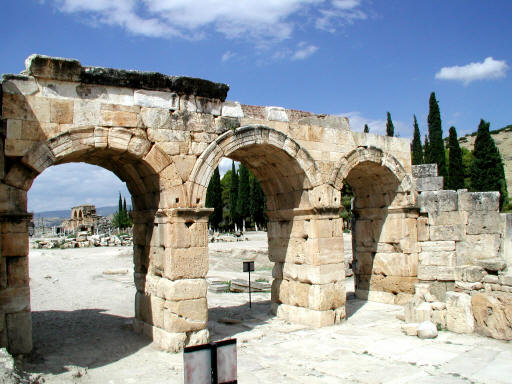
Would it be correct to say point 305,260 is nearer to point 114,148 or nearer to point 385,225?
point 385,225

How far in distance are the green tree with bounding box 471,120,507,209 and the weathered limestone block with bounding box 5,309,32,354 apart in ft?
92.8

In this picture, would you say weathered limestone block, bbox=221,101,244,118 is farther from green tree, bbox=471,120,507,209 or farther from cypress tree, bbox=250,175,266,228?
cypress tree, bbox=250,175,266,228

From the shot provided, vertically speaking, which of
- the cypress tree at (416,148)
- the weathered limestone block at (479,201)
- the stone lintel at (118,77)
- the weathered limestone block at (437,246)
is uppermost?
the cypress tree at (416,148)

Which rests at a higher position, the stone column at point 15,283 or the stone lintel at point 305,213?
the stone lintel at point 305,213

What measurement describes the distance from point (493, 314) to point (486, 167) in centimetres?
2416

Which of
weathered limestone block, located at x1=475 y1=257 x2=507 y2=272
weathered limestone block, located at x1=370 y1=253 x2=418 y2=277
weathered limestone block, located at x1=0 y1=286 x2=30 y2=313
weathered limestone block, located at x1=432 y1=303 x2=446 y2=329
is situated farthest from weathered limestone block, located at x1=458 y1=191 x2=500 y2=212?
weathered limestone block, located at x1=0 y1=286 x2=30 y2=313

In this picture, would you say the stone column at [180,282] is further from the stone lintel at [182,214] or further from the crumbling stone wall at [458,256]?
the crumbling stone wall at [458,256]

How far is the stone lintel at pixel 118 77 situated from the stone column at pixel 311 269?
295 cm

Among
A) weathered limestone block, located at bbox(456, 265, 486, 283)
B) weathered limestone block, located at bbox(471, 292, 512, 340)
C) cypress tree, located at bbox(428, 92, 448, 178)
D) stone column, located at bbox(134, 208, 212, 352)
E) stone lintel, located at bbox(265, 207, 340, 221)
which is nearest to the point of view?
stone column, located at bbox(134, 208, 212, 352)

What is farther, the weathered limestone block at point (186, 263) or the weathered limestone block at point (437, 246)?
the weathered limestone block at point (437, 246)

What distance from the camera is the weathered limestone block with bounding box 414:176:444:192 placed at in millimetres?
10195

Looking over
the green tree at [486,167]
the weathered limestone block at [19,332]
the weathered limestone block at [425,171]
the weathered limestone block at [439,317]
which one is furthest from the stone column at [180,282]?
the green tree at [486,167]

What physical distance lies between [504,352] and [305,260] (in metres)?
3.58

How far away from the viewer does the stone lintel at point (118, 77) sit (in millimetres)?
6285
